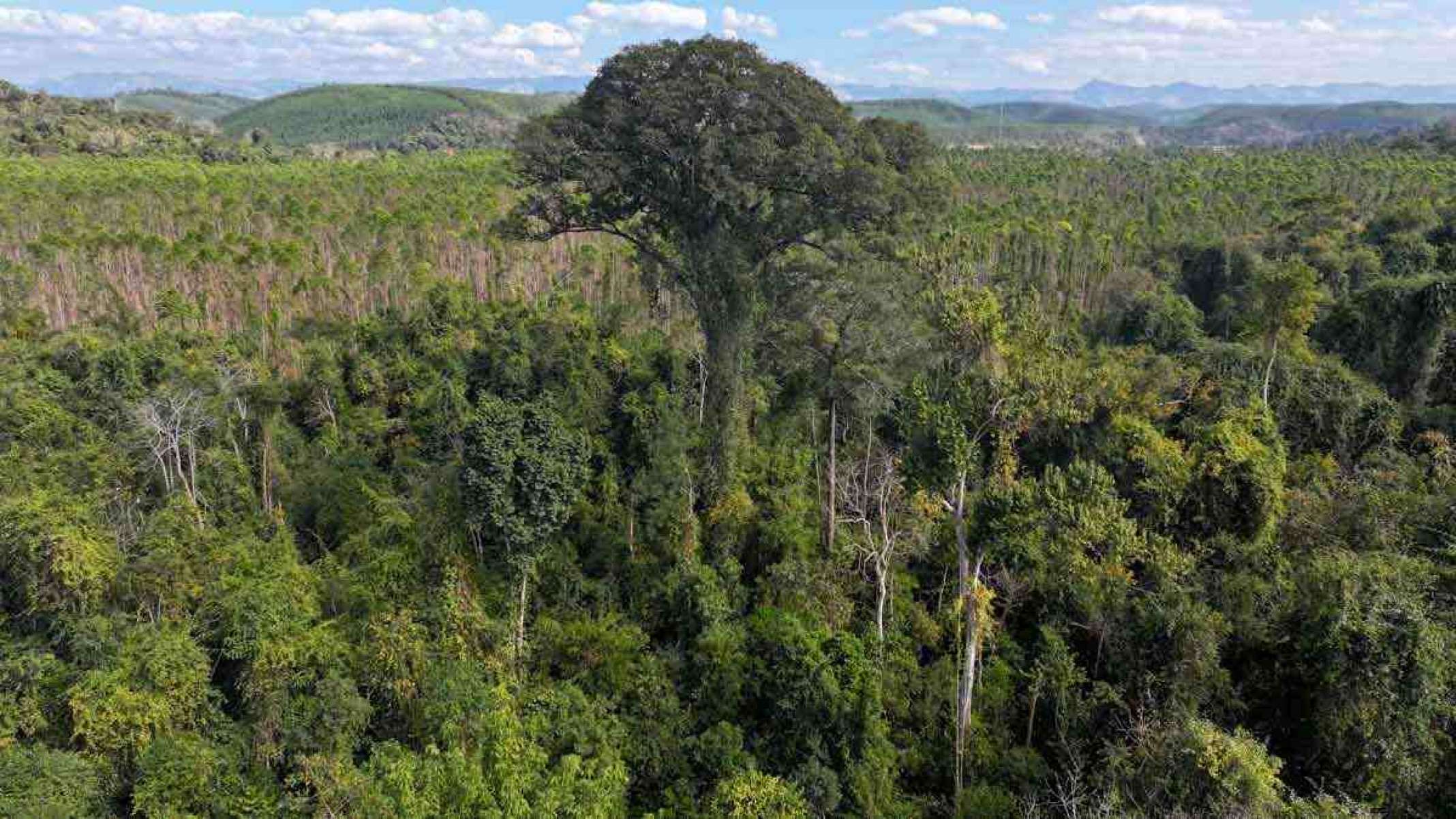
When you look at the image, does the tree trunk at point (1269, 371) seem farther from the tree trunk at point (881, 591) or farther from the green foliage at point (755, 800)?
the green foliage at point (755, 800)

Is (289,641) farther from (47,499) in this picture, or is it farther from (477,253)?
(477,253)

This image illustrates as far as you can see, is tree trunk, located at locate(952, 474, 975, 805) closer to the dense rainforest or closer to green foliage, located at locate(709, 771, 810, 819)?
the dense rainforest

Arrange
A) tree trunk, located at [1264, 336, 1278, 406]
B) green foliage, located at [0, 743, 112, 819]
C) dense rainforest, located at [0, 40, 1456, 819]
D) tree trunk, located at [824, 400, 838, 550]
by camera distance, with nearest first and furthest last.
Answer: green foliage, located at [0, 743, 112, 819], dense rainforest, located at [0, 40, 1456, 819], tree trunk, located at [824, 400, 838, 550], tree trunk, located at [1264, 336, 1278, 406]

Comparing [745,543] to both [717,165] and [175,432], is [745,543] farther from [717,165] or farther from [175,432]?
[175,432]

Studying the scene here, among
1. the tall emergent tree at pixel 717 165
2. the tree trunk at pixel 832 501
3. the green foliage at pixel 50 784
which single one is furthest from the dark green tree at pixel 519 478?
the green foliage at pixel 50 784

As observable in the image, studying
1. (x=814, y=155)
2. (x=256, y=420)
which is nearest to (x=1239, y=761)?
(x=814, y=155)

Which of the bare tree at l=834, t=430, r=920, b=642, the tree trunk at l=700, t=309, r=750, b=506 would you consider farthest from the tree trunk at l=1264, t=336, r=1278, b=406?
the tree trunk at l=700, t=309, r=750, b=506

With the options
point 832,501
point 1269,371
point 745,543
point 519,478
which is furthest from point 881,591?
point 1269,371
